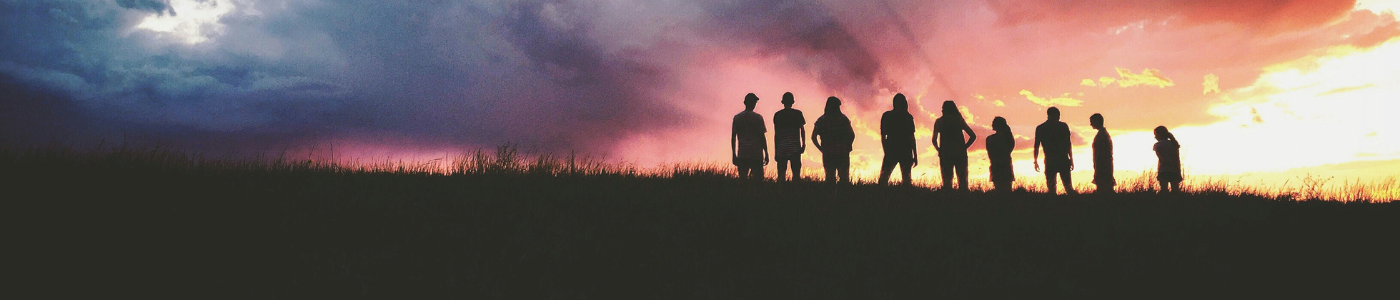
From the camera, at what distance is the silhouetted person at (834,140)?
1034 cm

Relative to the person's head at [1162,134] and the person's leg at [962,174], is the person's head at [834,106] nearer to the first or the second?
the person's leg at [962,174]

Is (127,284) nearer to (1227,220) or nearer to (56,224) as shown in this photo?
(56,224)

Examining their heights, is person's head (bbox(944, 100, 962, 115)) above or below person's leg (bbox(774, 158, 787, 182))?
above

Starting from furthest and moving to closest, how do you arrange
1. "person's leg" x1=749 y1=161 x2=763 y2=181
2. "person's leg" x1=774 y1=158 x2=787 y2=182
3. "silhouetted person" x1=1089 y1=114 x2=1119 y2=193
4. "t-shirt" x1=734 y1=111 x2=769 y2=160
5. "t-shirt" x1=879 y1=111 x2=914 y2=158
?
"silhouetted person" x1=1089 y1=114 x2=1119 y2=193 < "t-shirt" x1=879 y1=111 x2=914 y2=158 < "person's leg" x1=774 y1=158 x2=787 y2=182 < "person's leg" x1=749 y1=161 x2=763 y2=181 < "t-shirt" x1=734 y1=111 x2=769 y2=160

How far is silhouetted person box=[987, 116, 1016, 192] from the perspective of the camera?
440 inches

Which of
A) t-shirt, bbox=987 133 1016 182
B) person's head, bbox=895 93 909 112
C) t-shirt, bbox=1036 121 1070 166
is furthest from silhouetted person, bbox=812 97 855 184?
t-shirt, bbox=1036 121 1070 166

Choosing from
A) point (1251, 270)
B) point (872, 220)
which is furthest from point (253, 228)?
point (1251, 270)

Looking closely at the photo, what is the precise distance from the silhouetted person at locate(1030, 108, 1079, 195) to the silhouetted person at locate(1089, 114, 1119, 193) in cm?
53

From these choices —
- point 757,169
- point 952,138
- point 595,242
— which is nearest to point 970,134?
point 952,138

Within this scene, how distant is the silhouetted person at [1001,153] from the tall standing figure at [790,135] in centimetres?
339

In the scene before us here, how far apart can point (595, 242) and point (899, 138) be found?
6.41 metres

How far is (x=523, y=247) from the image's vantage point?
5.29 metres

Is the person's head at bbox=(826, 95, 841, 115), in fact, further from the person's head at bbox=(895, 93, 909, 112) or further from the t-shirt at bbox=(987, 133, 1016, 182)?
the t-shirt at bbox=(987, 133, 1016, 182)

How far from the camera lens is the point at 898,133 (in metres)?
10.5
